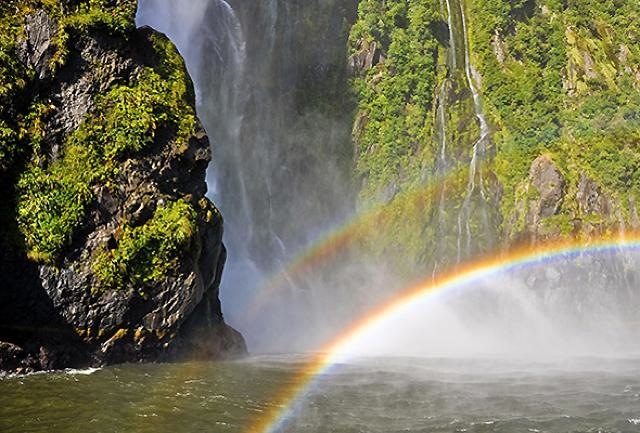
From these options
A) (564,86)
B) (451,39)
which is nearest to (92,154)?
(451,39)

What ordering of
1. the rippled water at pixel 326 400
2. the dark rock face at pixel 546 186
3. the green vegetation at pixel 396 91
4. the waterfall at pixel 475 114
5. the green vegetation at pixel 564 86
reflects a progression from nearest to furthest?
the rippled water at pixel 326 400
the waterfall at pixel 475 114
the dark rock face at pixel 546 186
the green vegetation at pixel 396 91
the green vegetation at pixel 564 86

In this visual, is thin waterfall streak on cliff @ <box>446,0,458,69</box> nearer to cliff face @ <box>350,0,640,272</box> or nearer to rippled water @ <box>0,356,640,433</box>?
cliff face @ <box>350,0,640,272</box>

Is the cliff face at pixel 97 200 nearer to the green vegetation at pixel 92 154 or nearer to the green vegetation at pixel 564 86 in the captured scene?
the green vegetation at pixel 92 154

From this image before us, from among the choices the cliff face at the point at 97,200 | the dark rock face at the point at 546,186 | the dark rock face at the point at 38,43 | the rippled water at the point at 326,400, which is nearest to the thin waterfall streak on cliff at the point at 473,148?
the dark rock face at the point at 546,186

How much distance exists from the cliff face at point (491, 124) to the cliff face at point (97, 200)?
16188mm

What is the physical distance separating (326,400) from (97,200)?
30.9ft

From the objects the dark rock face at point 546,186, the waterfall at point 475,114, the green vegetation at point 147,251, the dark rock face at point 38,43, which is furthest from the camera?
the dark rock face at point 546,186

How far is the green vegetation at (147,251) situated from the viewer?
65.9ft

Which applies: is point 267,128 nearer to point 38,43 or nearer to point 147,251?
point 38,43

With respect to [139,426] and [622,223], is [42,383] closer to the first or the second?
[139,426]

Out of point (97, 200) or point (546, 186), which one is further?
point (546, 186)

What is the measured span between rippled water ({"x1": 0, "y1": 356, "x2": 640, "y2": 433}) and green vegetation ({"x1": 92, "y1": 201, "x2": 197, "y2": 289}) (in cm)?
267

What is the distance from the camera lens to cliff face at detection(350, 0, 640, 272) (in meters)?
36.3

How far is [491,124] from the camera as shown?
38.9 metres
